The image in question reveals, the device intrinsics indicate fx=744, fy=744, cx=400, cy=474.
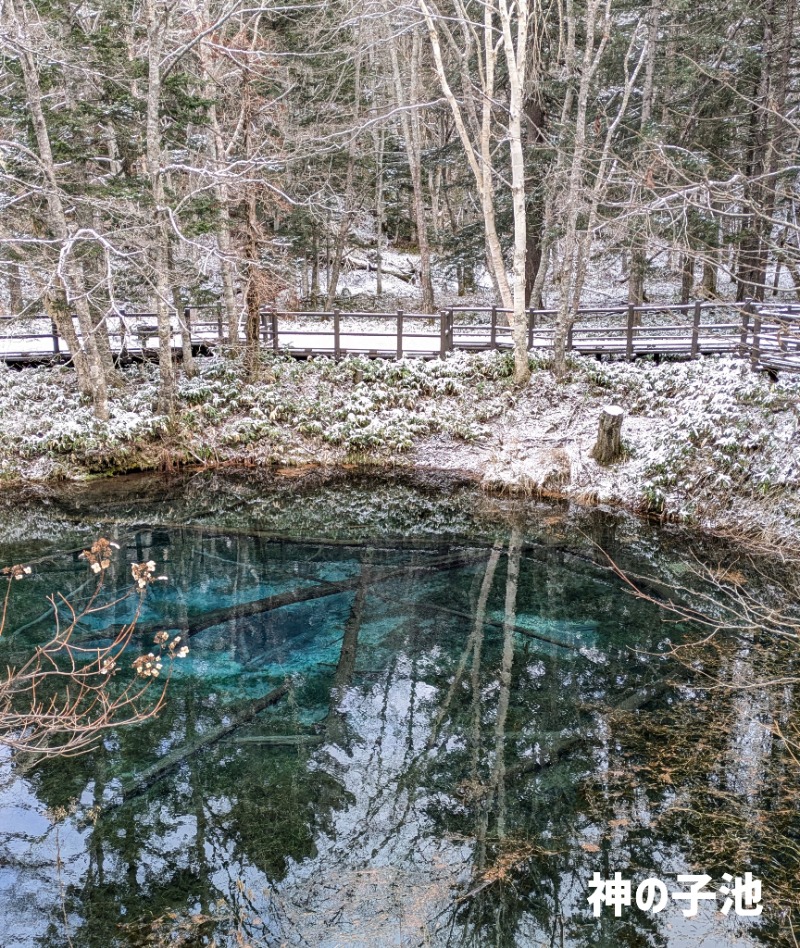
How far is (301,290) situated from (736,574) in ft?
76.7

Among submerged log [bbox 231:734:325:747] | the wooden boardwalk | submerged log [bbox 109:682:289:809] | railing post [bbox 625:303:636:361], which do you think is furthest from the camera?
railing post [bbox 625:303:636:361]

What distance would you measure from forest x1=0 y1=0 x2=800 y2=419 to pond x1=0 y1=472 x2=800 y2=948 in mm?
5021

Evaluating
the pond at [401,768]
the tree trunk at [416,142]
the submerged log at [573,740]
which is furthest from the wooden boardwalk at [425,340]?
the submerged log at [573,740]

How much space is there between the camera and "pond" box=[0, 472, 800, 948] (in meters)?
5.88

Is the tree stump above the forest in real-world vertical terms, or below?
below

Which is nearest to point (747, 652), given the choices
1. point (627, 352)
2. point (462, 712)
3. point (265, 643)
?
point (462, 712)

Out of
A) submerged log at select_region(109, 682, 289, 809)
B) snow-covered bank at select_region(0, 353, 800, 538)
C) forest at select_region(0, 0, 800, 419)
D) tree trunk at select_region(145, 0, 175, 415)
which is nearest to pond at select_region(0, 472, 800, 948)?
submerged log at select_region(109, 682, 289, 809)

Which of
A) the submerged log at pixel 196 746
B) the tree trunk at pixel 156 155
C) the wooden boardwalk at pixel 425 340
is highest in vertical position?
the tree trunk at pixel 156 155

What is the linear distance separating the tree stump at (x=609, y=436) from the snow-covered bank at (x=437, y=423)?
0.23m

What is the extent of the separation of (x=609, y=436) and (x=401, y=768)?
948cm

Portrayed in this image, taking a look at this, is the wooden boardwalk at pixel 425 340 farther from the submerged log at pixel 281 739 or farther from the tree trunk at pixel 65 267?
the submerged log at pixel 281 739

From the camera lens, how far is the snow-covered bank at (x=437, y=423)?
14.4 m

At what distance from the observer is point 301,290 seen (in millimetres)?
31078

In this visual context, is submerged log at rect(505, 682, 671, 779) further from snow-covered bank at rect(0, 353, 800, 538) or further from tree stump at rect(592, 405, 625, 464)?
tree stump at rect(592, 405, 625, 464)
